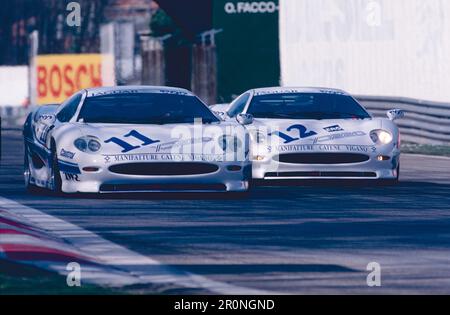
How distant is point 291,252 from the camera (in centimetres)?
1177

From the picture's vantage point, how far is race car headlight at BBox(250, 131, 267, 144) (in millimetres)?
18203

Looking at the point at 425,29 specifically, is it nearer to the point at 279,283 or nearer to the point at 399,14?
the point at 399,14

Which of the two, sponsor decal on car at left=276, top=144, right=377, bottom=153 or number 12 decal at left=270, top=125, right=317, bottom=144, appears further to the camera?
number 12 decal at left=270, top=125, right=317, bottom=144

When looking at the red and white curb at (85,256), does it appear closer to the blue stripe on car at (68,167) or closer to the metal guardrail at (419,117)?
the blue stripe on car at (68,167)

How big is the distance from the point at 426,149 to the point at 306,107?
862 cm

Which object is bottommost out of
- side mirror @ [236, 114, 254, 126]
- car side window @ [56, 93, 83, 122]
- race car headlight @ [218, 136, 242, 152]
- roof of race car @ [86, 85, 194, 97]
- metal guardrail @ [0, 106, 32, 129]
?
metal guardrail @ [0, 106, 32, 129]

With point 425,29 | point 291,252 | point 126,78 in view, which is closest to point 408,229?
point 291,252

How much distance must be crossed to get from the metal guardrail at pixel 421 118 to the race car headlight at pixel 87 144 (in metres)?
12.7

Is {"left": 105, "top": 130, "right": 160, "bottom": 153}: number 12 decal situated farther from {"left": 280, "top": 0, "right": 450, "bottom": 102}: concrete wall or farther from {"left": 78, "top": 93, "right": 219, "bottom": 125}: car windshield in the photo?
{"left": 280, "top": 0, "right": 450, "bottom": 102}: concrete wall

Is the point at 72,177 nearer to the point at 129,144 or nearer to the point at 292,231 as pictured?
the point at 129,144

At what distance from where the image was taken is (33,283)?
995 centimetres

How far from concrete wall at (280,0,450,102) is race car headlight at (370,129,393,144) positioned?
493 inches

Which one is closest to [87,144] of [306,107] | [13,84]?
[306,107]

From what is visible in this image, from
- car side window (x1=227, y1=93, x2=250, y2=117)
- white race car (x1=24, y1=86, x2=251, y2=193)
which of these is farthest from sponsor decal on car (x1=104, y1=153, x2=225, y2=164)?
car side window (x1=227, y1=93, x2=250, y2=117)
